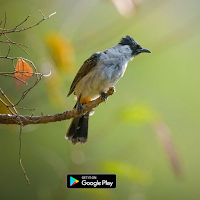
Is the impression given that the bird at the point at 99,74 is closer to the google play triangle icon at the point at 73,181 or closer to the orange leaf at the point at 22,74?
the google play triangle icon at the point at 73,181

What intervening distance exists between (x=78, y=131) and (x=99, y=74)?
52 centimetres

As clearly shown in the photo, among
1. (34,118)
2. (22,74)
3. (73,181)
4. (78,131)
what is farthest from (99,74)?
(22,74)

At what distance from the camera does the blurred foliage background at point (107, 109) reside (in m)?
3.38

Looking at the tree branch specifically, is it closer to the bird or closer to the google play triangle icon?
the bird

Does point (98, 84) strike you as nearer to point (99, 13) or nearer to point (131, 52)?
point (131, 52)

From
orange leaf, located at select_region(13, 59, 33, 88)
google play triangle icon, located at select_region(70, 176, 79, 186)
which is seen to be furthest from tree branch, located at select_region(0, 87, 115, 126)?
google play triangle icon, located at select_region(70, 176, 79, 186)

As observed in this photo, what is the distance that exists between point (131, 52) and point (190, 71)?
350 centimetres

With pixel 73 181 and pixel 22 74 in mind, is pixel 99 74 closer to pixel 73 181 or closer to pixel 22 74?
pixel 73 181

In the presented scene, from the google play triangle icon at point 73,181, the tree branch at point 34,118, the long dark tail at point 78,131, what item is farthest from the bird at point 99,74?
the tree branch at point 34,118

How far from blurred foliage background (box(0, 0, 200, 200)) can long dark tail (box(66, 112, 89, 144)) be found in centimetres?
20

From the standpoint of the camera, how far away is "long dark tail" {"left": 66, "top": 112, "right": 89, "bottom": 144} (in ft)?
13.9

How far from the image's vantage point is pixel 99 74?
13.4 ft

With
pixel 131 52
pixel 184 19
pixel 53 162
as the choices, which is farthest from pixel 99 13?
pixel 53 162

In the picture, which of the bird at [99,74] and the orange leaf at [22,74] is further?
the bird at [99,74]
